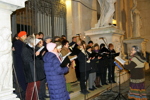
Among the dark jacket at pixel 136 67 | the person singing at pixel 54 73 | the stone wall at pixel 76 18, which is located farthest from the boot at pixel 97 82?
the person singing at pixel 54 73

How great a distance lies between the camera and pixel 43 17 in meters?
7.27

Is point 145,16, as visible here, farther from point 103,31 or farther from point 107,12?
point 103,31

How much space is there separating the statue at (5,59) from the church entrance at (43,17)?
3222mm

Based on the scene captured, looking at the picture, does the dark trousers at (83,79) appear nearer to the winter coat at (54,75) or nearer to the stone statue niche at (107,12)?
the winter coat at (54,75)

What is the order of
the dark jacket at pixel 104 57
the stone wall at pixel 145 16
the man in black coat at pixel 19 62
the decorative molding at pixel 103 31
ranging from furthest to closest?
the stone wall at pixel 145 16, the decorative molding at pixel 103 31, the dark jacket at pixel 104 57, the man in black coat at pixel 19 62

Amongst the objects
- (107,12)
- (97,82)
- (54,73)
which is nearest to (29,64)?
(54,73)

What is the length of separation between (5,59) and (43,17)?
4625 millimetres

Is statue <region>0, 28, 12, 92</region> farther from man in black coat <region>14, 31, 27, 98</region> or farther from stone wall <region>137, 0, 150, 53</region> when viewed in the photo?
stone wall <region>137, 0, 150, 53</region>

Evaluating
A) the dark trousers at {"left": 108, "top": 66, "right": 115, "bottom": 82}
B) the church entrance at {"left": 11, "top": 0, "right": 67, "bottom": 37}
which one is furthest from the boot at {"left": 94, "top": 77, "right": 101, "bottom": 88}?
the church entrance at {"left": 11, "top": 0, "right": 67, "bottom": 37}

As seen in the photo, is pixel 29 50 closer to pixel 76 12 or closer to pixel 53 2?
pixel 53 2

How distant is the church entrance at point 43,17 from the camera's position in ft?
21.8

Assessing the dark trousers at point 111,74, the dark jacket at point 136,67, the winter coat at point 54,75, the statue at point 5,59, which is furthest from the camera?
the dark trousers at point 111,74

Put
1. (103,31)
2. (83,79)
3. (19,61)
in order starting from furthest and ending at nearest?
(103,31) < (83,79) < (19,61)

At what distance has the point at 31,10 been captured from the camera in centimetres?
681
